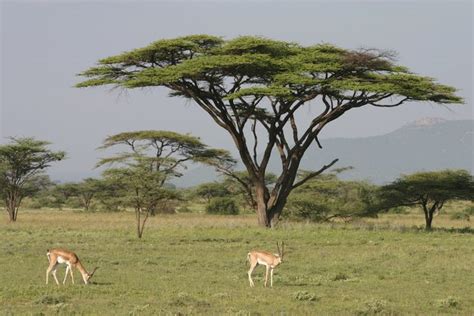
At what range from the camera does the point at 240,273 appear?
18.1 metres

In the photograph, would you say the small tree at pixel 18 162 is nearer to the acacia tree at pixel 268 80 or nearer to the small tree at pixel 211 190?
the acacia tree at pixel 268 80

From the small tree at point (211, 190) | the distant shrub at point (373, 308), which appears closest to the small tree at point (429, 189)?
the distant shrub at point (373, 308)

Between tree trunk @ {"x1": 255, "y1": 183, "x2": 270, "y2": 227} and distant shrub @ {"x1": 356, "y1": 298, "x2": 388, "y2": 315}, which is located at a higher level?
tree trunk @ {"x1": 255, "y1": 183, "x2": 270, "y2": 227}

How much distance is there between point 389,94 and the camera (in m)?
32.9

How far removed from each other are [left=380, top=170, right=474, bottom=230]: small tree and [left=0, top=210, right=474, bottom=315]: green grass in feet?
15.2

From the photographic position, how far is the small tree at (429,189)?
3528 centimetres

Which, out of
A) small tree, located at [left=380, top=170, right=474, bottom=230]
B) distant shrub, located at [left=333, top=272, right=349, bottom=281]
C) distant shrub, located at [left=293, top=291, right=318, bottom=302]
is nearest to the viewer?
distant shrub, located at [left=293, top=291, right=318, bottom=302]

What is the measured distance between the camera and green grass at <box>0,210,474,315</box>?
42.8 feet

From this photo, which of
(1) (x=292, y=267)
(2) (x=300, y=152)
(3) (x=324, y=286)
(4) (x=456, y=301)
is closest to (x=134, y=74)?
A: (2) (x=300, y=152)

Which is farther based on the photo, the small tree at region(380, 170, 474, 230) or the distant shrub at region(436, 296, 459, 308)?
the small tree at region(380, 170, 474, 230)

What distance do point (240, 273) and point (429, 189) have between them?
20.0 metres

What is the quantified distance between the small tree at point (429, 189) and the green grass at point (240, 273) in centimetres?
464

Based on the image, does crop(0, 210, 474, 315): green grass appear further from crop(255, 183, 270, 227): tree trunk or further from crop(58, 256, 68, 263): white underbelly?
crop(255, 183, 270, 227): tree trunk

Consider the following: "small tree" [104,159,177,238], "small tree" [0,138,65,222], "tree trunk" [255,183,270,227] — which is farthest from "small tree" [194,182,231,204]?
"small tree" [104,159,177,238]
